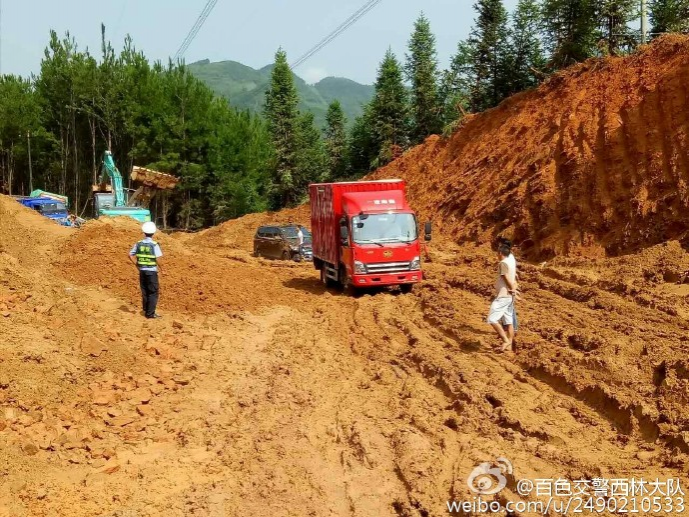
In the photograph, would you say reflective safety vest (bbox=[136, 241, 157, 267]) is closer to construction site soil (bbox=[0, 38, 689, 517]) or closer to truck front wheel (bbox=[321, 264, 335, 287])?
construction site soil (bbox=[0, 38, 689, 517])

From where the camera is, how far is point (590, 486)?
6840 mm

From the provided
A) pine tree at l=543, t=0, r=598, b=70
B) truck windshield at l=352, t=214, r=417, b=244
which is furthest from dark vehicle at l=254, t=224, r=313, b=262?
pine tree at l=543, t=0, r=598, b=70

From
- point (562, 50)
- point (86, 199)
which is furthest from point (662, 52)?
point (86, 199)

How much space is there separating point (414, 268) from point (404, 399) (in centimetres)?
917

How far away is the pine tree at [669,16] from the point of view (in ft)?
121

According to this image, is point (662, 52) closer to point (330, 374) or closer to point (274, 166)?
point (330, 374)

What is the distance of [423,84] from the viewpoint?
5191 cm

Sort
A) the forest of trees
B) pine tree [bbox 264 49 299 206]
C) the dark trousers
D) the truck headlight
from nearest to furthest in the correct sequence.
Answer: the dark trousers
the truck headlight
the forest of trees
pine tree [bbox 264 49 299 206]

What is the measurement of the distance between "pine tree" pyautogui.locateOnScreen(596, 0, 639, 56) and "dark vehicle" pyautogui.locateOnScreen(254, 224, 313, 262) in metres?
17.6

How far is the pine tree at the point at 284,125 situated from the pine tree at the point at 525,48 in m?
19.3

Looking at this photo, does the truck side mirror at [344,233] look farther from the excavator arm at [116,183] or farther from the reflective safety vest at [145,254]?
the excavator arm at [116,183]

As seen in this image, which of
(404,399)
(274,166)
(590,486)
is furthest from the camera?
(274,166)

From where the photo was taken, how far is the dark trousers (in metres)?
13.7

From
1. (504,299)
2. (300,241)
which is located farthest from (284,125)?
(504,299)
